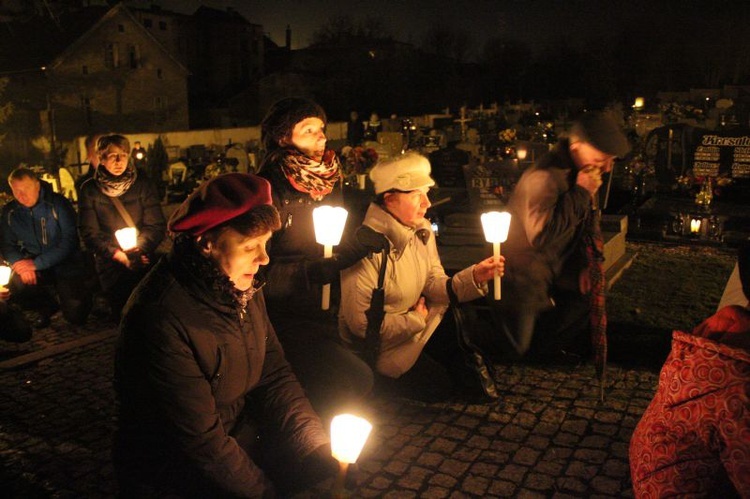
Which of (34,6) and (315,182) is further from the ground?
(34,6)

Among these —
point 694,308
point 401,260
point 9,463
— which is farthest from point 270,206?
point 694,308

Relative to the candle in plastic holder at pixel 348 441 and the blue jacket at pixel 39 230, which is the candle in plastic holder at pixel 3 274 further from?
the candle in plastic holder at pixel 348 441

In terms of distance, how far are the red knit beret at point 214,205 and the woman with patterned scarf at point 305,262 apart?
3.79 ft

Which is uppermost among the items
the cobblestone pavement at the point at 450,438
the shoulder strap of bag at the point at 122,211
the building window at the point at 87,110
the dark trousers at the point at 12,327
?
the building window at the point at 87,110

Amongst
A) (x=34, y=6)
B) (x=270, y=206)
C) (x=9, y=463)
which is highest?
(x=34, y=6)

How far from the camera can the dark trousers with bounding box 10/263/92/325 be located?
7332mm

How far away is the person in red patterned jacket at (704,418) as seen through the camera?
7.43 ft

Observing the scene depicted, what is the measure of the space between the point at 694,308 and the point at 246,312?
6039 mm

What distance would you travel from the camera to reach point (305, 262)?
161 inches

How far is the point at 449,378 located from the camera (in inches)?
201

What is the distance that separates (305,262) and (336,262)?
21 centimetres

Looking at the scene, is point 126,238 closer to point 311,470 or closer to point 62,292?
point 62,292

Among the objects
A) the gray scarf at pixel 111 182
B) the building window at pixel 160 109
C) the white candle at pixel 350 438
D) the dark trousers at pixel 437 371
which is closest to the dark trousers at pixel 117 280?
the gray scarf at pixel 111 182

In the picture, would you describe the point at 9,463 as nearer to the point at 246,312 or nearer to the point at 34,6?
the point at 246,312
